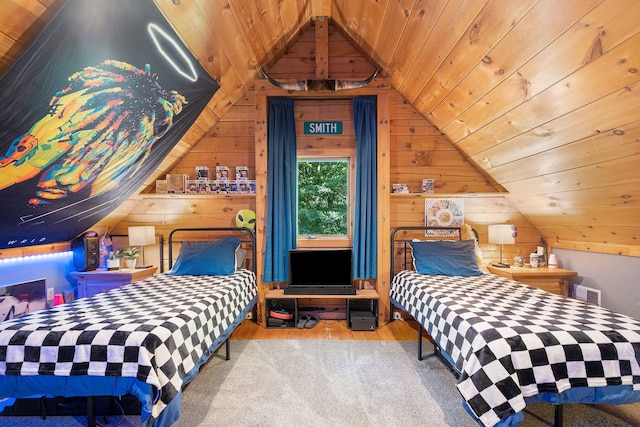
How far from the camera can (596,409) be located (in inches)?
73.1

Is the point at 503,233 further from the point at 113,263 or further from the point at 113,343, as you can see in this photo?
the point at 113,263

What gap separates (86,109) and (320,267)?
2390 millimetres

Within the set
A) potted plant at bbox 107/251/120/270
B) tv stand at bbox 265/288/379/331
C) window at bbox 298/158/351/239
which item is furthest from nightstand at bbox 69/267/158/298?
window at bbox 298/158/351/239

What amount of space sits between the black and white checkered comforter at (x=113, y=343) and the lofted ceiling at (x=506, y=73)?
1256mm

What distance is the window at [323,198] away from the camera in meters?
3.77

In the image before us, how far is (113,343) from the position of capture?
57.0 inches

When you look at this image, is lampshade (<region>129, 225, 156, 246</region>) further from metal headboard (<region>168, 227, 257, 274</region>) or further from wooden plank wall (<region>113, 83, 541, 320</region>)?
wooden plank wall (<region>113, 83, 541, 320</region>)

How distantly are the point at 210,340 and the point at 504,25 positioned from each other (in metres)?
2.60

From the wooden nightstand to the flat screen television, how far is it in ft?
5.25

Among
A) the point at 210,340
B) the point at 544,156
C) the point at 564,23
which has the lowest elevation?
the point at 210,340

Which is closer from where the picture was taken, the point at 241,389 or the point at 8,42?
the point at 8,42

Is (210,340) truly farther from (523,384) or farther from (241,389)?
(523,384)

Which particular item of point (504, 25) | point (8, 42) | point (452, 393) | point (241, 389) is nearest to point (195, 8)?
point (8, 42)

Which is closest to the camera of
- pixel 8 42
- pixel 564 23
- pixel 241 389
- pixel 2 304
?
pixel 8 42
